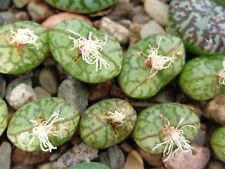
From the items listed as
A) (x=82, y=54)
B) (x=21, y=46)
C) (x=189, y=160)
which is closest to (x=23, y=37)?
(x=21, y=46)

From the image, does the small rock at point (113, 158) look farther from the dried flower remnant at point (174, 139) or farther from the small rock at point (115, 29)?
the small rock at point (115, 29)

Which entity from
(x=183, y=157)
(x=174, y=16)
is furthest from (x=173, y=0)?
(x=183, y=157)

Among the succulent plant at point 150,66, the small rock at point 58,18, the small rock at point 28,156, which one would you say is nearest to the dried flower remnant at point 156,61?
the succulent plant at point 150,66

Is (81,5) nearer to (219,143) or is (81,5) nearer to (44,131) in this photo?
(44,131)

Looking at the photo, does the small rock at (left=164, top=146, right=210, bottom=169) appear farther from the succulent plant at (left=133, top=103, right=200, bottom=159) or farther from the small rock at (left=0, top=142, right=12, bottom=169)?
the small rock at (left=0, top=142, right=12, bottom=169)

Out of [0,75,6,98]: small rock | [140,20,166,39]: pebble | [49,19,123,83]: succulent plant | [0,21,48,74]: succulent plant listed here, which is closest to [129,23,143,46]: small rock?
[140,20,166,39]: pebble
